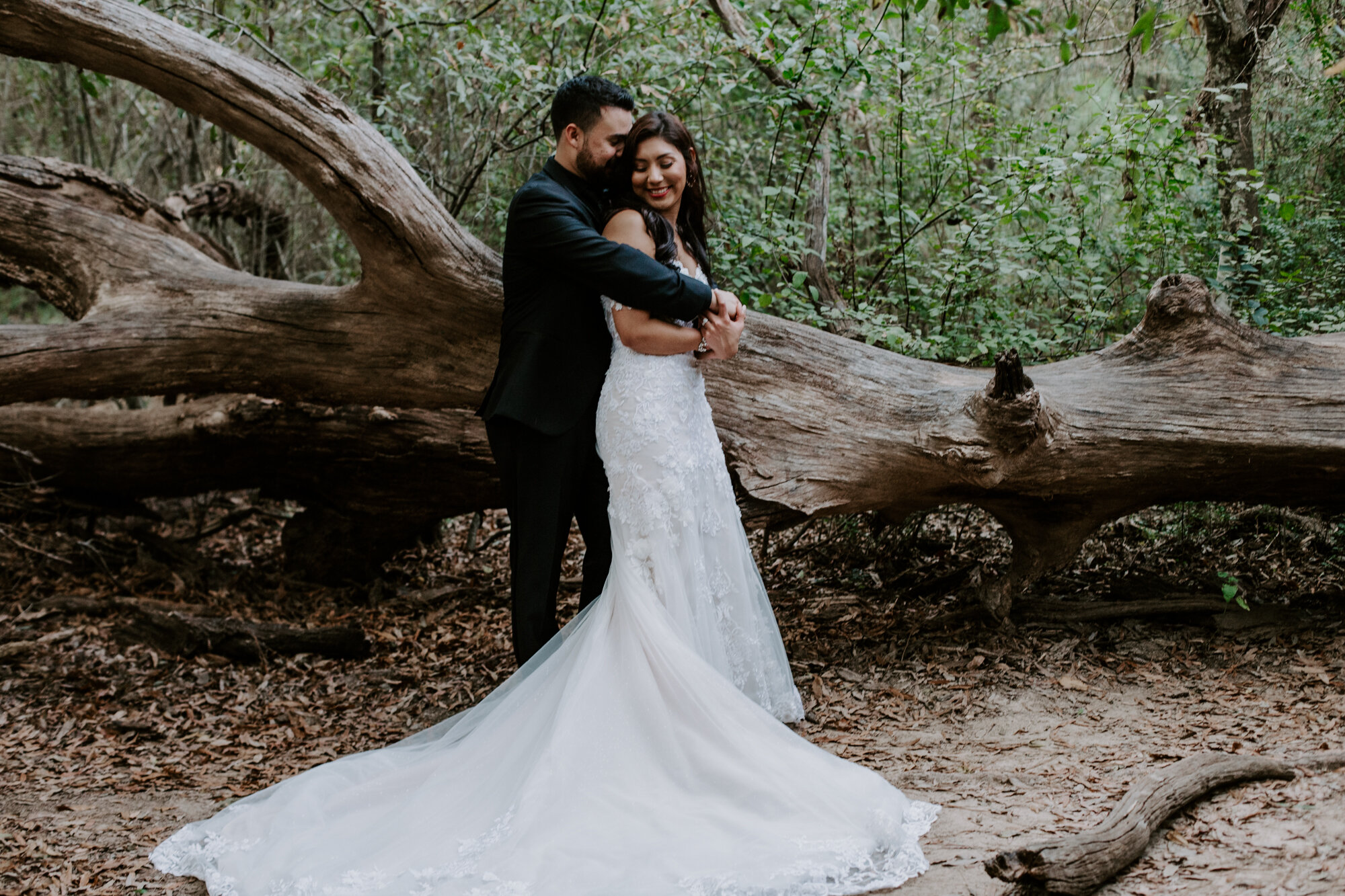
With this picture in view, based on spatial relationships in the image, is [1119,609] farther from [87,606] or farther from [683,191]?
[87,606]

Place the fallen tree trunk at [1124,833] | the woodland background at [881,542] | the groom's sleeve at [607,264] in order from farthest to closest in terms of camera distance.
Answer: the woodland background at [881,542]
the groom's sleeve at [607,264]
the fallen tree trunk at [1124,833]

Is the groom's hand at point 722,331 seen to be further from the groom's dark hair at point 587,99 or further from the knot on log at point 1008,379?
the knot on log at point 1008,379

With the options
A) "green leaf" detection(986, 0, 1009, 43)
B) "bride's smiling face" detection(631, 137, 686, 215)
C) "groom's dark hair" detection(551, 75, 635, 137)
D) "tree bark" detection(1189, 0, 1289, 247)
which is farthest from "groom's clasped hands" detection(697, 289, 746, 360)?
"tree bark" detection(1189, 0, 1289, 247)

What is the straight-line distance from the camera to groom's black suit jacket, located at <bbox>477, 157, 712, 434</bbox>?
3.41 metres

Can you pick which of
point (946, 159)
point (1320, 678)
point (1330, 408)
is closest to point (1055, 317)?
point (946, 159)

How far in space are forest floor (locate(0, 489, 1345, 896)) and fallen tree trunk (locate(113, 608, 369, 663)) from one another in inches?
2.9

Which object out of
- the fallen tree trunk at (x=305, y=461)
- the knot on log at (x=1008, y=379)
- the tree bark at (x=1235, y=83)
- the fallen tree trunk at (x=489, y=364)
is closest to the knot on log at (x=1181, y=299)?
the fallen tree trunk at (x=489, y=364)

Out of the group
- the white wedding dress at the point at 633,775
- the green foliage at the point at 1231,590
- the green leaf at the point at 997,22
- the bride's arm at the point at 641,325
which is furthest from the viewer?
the green foliage at the point at 1231,590

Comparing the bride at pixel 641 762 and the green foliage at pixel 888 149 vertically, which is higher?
the green foliage at pixel 888 149

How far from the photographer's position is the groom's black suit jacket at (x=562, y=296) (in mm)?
3410

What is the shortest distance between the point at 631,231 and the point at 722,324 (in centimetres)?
46

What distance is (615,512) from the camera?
11.8 feet

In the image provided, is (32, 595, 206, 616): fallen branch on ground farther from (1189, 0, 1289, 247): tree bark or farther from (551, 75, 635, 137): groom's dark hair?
(1189, 0, 1289, 247): tree bark

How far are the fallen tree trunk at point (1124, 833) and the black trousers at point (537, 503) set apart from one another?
1.78m
